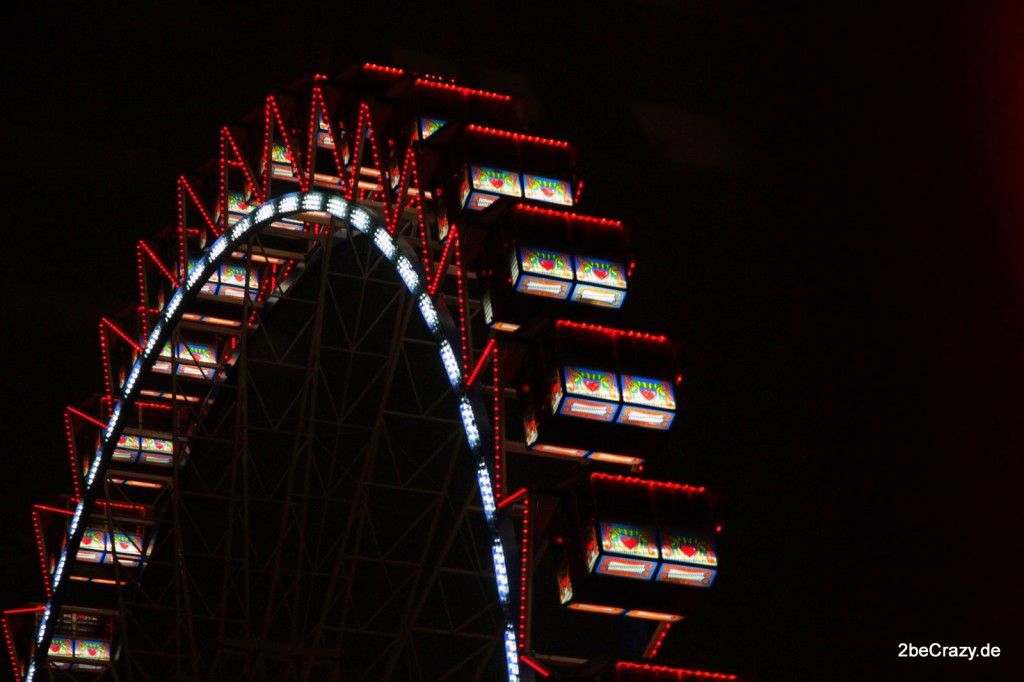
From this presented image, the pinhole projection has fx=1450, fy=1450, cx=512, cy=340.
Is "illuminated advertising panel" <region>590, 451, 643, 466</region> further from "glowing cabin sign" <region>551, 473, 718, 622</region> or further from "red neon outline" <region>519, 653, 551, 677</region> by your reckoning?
"red neon outline" <region>519, 653, 551, 677</region>

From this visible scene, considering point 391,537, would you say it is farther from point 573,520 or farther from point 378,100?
point 573,520

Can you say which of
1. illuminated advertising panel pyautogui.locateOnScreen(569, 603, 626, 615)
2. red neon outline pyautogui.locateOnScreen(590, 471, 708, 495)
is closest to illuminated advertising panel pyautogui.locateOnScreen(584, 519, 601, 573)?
illuminated advertising panel pyautogui.locateOnScreen(569, 603, 626, 615)

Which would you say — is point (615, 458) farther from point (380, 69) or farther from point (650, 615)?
point (380, 69)

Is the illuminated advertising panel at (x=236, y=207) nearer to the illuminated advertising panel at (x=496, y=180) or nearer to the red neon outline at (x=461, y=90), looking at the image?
the red neon outline at (x=461, y=90)

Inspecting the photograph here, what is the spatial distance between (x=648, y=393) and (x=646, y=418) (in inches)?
14.1

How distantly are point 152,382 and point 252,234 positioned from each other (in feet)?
51.5

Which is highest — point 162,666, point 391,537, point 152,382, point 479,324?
point 479,324

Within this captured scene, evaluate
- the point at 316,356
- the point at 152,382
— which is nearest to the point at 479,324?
the point at 152,382

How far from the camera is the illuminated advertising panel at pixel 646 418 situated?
67.1ft

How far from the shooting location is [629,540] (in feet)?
63.8

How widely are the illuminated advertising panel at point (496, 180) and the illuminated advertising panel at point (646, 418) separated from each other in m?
4.42

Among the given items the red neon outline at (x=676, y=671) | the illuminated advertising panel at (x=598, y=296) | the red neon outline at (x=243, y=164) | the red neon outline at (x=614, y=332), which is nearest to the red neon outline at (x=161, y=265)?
the red neon outline at (x=243, y=164)

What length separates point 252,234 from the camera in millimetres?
28266

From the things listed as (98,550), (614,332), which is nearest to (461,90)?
(614,332)
